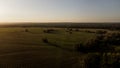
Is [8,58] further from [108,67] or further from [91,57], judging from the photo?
[108,67]

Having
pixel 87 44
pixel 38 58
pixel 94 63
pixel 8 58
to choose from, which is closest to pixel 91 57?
pixel 94 63

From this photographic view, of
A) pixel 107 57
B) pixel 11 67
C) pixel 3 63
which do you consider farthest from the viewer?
pixel 3 63

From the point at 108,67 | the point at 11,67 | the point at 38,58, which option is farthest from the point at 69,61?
the point at 108,67

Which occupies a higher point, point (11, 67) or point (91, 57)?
point (91, 57)

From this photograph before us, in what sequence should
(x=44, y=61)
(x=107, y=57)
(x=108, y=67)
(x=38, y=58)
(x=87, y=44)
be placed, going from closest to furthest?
(x=108, y=67) < (x=107, y=57) < (x=44, y=61) < (x=38, y=58) < (x=87, y=44)

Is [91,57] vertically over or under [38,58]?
over

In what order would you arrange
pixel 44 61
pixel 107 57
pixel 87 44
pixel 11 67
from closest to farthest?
1. pixel 107 57
2. pixel 11 67
3. pixel 44 61
4. pixel 87 44

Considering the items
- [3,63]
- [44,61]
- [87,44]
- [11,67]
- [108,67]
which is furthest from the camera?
[87,44]

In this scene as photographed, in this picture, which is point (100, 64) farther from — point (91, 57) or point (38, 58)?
point (38, 58)

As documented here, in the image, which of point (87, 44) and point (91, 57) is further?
point (87, 44)
